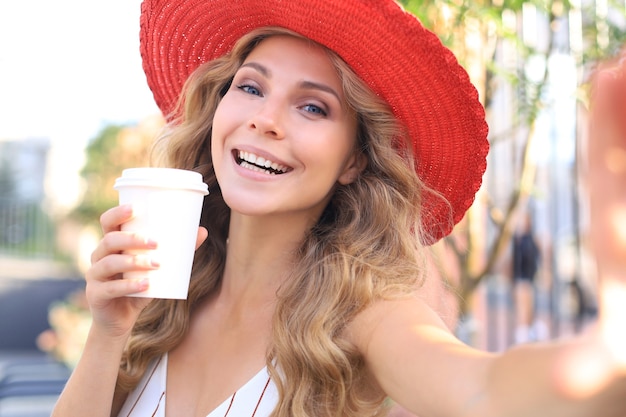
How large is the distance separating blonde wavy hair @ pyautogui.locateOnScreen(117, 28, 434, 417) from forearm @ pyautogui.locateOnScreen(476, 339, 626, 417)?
607mm

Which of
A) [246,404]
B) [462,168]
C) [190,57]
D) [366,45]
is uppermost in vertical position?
[190,57]

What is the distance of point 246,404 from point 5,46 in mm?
11110

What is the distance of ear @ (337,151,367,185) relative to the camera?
6.86 ft

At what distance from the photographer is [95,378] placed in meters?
1.87

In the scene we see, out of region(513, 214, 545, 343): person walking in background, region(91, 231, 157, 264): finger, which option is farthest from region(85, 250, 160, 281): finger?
region(513, 214, 545, 343): person walking in background

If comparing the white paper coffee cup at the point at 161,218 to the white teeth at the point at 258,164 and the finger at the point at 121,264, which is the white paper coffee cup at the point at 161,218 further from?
the white teeth at the point at 258,164

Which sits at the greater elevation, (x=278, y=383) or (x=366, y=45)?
(x=366, y=45)

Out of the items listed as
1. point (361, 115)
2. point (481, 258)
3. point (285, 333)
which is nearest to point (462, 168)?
point (361, 115)

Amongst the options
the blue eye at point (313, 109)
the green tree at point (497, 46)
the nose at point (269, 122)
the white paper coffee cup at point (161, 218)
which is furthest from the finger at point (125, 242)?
the green tree at point (497, 46)

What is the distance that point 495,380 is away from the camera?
1.17m

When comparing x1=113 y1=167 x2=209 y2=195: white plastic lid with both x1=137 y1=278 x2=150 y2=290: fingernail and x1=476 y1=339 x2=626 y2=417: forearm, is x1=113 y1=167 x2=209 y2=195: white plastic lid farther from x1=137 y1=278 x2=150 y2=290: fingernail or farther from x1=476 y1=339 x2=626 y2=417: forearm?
x1=476 y1=339 x2=626 y2=417: forearm

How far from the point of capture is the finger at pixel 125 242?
1.59 metres

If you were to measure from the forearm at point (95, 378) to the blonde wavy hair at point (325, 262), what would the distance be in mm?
160

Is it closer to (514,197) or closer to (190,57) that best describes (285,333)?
(190,57)
